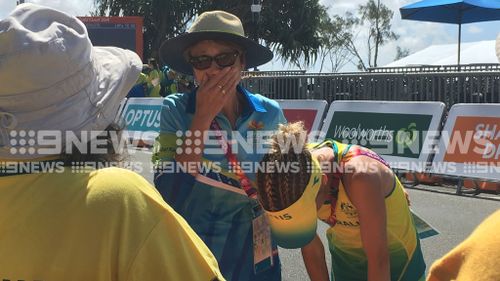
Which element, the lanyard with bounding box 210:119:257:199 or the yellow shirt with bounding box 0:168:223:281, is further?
the lanyard with bounding box 210:119:257:199

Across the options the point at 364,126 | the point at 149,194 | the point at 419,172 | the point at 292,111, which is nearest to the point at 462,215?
the point at 419,172

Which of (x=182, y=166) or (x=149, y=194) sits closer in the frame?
(x=149, y=194)

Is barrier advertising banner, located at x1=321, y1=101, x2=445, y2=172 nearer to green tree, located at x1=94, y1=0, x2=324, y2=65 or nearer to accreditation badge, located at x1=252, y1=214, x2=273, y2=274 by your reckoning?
accreditation badge, located at x1=252, y1=214, x2=273, y2=274

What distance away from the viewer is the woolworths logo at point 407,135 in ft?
28.9

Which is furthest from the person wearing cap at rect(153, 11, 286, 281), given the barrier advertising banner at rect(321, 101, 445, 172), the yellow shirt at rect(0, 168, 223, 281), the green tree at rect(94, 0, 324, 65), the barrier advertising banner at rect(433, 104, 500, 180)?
the green tree at rect(94, 0, 324, 65)

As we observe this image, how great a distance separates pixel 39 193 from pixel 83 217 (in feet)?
0.36

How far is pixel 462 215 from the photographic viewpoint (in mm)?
6781

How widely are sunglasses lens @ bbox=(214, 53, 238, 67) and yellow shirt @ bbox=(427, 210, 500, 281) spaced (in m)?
1.38

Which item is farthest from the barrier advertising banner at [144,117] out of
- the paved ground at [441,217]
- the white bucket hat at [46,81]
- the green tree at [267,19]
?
the green tree at [267,19]

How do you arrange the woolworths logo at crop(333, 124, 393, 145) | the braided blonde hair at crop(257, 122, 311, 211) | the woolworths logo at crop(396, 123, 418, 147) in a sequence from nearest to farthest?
the braided blonde hair at crop(257, 122, 311, 211)
the woolworths logo at crop(396, 123, 418, 147)
the woolworths logo at crop(333, 124, 393, 145)

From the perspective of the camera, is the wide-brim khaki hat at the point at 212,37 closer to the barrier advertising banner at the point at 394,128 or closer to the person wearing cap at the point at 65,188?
the person wearing cap at the point at 65,188

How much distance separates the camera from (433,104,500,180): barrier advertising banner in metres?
7.85

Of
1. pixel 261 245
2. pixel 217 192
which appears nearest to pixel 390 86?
pixel 261 245

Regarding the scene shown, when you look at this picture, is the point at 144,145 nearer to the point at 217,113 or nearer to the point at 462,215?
the point at 462,215
